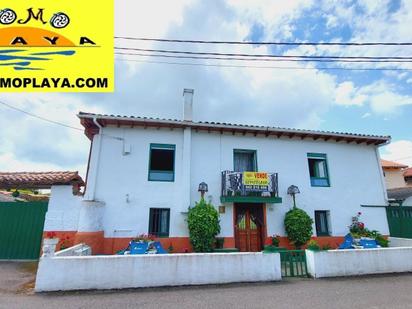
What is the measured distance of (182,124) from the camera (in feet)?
33.3

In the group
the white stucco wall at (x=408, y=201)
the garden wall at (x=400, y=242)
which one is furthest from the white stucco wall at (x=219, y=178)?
the white stucco wall at (x=408, y=201)

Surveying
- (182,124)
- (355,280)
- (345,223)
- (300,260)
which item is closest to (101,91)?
(182,124)

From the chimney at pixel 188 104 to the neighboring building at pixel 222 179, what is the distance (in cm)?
5

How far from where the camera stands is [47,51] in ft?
20.1

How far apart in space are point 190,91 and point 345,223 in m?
9.44

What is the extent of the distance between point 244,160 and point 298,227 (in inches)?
143

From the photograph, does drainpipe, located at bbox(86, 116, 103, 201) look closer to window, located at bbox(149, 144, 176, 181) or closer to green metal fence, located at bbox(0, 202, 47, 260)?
green metal fence, located at bbox(0, 202, 47, 260)

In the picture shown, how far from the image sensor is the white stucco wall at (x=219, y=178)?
30.8 ft

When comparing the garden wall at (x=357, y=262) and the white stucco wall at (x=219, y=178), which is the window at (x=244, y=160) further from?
the garden wall at (x=357, y=262)

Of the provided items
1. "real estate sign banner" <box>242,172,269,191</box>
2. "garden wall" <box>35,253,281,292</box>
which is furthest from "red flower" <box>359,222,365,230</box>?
"garden wall" <box>35,253,281,292</box>

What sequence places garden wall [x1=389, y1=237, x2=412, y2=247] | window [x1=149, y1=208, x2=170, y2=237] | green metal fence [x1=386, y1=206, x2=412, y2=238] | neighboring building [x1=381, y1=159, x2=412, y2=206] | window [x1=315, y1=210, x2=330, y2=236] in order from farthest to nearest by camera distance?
neighboring building [x1=381, y1=159, x2=412, y2=206], green metal fence [x1=386, y1=206, x2=412, y2=238], window [x1=315, y1=210, x2=330, y2=236], garden wall [x1=389, y1=237, x2=412, y2=247], window [x1=149, y1=208, x2=170, y2=237]

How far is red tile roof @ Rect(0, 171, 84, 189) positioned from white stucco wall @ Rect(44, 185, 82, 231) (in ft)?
0.92

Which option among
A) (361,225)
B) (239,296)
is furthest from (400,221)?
(239,296)

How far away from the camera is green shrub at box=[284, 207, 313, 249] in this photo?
966 centimetres
